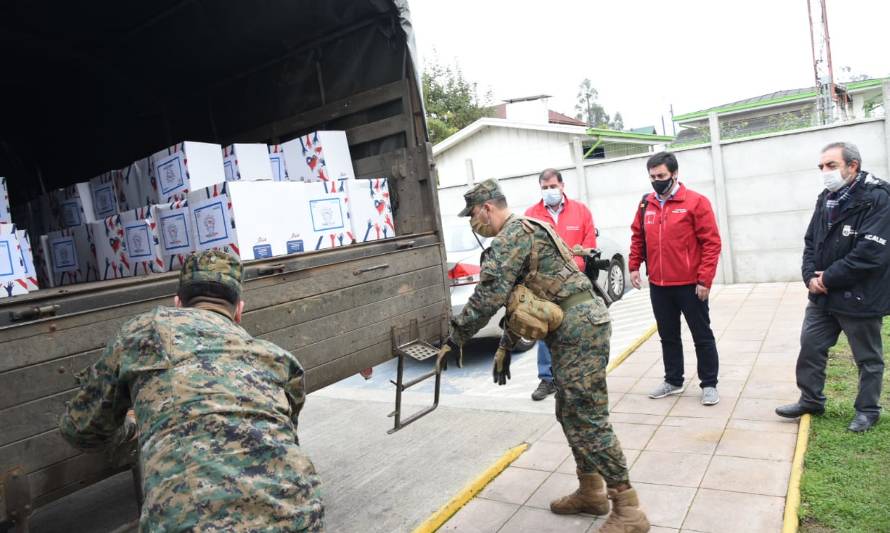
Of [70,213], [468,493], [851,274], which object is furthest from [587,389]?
[70,213]

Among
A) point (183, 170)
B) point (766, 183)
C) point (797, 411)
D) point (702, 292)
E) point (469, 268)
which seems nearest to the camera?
point (183, 170)

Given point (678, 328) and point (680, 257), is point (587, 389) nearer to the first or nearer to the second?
point (680, 257)

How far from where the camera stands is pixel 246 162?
338cm

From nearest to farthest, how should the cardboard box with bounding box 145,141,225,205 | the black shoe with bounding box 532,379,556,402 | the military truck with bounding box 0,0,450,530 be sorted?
the military truck with bounding box 0,0,450,530 < the cardboard box with bounding box 145,141,225,205 < the black shoe with bounding box 532,379,556,402

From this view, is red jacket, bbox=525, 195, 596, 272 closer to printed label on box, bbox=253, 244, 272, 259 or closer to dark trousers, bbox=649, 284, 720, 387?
dark trousers, bbox=649, 284, 720, 387

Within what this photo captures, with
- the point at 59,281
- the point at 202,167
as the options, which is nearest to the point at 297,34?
the point at 202,167

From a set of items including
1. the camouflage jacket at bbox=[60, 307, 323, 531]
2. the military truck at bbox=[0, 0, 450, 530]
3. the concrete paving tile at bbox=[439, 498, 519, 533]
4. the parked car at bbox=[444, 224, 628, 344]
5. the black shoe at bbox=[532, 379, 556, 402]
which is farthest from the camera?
the parked car at bbox=[444, 224, 628, 344]

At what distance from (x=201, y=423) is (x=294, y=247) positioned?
4.82 ft

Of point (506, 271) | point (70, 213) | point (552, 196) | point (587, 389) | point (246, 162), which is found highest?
point (246, 162)

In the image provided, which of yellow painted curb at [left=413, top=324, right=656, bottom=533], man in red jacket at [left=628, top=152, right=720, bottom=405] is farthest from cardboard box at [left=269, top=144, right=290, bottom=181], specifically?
man in red jacket at [left=628, top=152, right=720, bottom=405]

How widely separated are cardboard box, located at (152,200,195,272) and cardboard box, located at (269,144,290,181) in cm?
69

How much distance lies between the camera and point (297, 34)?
154 inches

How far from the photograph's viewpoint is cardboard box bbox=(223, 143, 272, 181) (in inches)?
130

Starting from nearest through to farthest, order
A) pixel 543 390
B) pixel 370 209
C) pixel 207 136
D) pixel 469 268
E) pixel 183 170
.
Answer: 1. pixel 183 170
2. pixel 370 209
3. pixel 207 136
4. pixel 543 390
5. pixel 469 268
